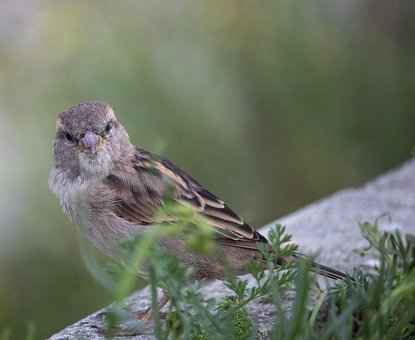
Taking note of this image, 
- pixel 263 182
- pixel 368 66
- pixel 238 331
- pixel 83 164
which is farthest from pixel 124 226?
pixel 368 66

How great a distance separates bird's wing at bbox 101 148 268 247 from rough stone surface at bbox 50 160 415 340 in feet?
0.72

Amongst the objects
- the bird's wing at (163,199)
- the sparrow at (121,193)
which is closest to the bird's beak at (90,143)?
the sparrow at (121,193)

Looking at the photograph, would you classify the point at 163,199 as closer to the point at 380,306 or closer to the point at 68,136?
the point at 68,136

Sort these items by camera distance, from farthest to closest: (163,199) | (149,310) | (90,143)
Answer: (90,143) → (163,199) → (149,310)

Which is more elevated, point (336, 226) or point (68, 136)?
point (68, 136)

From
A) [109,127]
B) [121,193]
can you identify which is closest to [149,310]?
[121,193]

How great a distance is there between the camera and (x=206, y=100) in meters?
5.43

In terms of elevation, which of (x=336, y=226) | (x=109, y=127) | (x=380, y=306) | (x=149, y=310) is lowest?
(x=380, y=306)

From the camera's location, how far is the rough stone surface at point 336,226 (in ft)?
8.99

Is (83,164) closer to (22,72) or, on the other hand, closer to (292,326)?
(292,326)

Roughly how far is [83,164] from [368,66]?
3.05 metres

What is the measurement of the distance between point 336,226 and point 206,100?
201cm

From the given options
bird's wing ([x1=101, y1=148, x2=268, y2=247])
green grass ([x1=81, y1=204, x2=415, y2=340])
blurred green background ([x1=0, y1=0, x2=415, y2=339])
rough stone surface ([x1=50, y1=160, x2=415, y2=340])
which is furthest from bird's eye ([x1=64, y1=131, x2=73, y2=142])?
green grass ([x1=81, y1=204, x2=415, y2=340])

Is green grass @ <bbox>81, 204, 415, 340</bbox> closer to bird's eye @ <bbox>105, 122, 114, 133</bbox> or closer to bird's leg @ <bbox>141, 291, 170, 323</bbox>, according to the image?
bird's leg @ <bbox>141, 291, 170, 323</bbox>
